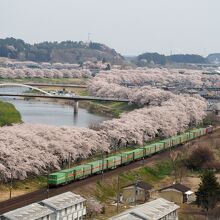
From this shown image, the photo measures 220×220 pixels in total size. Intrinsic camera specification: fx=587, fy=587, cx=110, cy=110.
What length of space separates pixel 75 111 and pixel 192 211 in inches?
1888

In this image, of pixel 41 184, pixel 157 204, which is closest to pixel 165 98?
pixel 41 184

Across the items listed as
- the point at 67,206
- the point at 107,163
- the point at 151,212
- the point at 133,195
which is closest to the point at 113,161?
the point at 107,163

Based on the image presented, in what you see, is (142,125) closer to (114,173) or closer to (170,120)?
(170,120)

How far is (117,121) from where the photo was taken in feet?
161

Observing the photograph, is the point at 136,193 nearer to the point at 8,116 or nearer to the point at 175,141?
the point at 175,141

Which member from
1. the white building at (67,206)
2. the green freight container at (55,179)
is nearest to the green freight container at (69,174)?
the green freight container at (55,179)

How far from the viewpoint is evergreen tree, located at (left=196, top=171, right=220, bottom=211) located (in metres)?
29.8

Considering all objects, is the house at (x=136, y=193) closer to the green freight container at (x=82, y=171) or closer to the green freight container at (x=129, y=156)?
the green freight container at (x=82, y=171)

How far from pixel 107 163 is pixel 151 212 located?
12765 mm

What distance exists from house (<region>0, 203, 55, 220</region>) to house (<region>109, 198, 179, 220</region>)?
2621mm

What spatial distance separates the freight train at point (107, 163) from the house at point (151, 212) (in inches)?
299

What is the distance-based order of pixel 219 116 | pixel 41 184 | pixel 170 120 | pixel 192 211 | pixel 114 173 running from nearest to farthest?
pixel 192 211
pixel 41 184
pixel 114 173
pixel 170 120
pixel 219 116

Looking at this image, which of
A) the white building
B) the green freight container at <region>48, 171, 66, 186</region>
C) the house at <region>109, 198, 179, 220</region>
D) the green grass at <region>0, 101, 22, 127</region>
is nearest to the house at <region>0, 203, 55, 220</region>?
the white building

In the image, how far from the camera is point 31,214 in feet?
74.3
